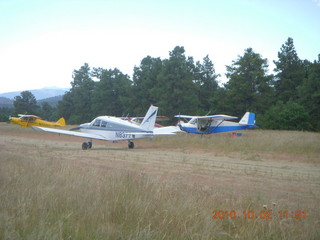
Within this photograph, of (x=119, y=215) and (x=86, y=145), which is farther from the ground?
(x=119, y=215)

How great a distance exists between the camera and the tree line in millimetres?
46875

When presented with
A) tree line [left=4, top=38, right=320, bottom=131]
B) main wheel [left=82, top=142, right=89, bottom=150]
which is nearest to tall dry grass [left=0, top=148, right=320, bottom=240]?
main wheel [left=82, top=142, right=89, bottom=150]

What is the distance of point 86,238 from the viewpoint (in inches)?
136

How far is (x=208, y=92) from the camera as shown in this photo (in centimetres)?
6488

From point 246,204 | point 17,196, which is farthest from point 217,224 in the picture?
point 17,196

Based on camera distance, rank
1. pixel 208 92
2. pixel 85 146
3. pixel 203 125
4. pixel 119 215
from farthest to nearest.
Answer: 1. pixel 208 92
2. pixel 203 125
3. pixel 85 146
4. pixel 119 215

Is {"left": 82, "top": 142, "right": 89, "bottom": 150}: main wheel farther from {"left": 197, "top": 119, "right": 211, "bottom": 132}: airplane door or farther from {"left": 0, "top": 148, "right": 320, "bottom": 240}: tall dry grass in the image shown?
{"left": 0, "top": 148, "right": 320, "bottom": 240}: tall dry grass

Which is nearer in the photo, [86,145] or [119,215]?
[119,215]
